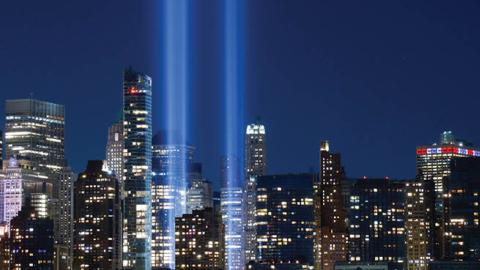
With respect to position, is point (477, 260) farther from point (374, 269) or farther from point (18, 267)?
point (18, 267)

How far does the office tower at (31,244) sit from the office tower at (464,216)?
175 ft

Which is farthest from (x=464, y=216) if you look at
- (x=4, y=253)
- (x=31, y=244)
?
(x=4, y=253)

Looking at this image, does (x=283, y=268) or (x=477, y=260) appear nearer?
(x=477, y=260)

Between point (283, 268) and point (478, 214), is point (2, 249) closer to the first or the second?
point (283, 268)

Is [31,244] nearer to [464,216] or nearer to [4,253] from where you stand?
[4,253]

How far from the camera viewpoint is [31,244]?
630ft

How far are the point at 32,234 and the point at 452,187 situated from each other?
5761cm

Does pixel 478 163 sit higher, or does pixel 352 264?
pixel 478 163

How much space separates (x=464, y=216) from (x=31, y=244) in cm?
5842

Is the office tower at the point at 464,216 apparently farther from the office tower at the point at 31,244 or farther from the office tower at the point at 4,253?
the office tower at the point at 4,253

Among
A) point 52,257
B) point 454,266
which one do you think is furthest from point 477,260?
point 52,257

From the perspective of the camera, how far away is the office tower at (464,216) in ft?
632

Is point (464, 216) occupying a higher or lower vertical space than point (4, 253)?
higher

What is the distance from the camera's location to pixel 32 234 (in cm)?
19312
